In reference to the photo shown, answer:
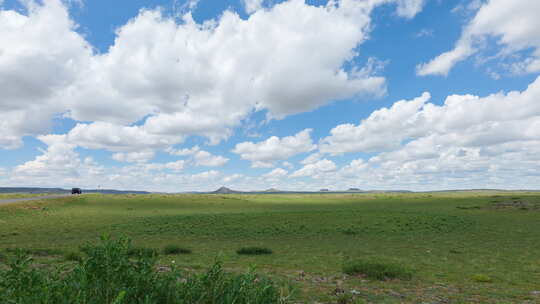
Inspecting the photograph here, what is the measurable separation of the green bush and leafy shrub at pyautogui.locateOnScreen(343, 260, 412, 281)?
8.62m

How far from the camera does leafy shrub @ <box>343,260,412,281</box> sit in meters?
11.4

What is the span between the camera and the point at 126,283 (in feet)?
13.2

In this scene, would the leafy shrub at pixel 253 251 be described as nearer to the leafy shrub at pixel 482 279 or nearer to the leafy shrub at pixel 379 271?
the leafy shrub at pixel 379 271

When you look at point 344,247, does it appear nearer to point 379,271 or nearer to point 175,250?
point 379,271

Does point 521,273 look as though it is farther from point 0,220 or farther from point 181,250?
point 0,220

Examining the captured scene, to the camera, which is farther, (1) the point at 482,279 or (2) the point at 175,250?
(2) the point at 175,250

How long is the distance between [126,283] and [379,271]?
33.1 ft

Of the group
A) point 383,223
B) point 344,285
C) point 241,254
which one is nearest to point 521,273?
point 344,285

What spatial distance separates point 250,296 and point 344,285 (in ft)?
23.8

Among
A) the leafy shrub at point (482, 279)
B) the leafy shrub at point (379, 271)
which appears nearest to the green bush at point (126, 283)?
the leafy shrub at point (379, 271)

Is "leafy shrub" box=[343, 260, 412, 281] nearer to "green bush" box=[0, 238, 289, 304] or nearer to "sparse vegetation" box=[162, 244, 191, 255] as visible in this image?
"green bush" box=[0, 238, 289, 304]

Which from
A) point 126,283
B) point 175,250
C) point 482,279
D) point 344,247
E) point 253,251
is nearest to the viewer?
point 126,283

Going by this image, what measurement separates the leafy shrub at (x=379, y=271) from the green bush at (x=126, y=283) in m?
8.62

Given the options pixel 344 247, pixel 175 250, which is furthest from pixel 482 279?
pixel 175 250
